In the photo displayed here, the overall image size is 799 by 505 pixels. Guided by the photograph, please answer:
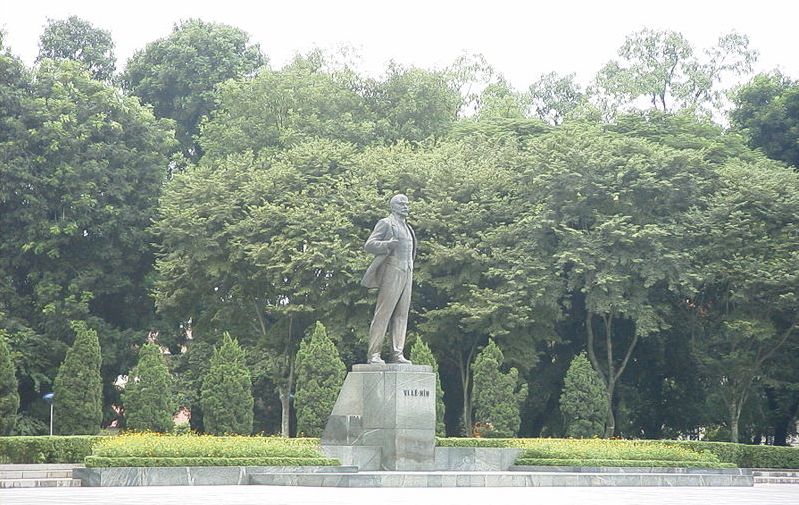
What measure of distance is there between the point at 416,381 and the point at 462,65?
142 ft

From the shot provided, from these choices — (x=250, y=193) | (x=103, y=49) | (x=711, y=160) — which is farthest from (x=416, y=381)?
(x=103, y=49)

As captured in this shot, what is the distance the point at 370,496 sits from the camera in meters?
19.6

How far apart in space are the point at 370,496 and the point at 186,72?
145 feet

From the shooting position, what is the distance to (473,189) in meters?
43.7

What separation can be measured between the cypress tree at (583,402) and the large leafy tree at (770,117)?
605 inches

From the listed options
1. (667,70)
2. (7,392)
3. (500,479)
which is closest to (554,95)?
(667,70)

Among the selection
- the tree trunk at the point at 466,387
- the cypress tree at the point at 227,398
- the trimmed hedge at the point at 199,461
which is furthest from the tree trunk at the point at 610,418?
the trimmed hedge at the point at 199,461

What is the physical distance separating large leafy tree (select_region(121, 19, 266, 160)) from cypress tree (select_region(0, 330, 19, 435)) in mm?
25589

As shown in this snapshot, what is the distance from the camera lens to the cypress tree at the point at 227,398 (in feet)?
124

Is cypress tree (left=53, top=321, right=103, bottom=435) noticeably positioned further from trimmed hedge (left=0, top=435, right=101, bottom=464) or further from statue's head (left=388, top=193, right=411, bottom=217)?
statue's head (left=388, top=193, right=411, bottom=217)

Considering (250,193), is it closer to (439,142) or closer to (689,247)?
(439,142)

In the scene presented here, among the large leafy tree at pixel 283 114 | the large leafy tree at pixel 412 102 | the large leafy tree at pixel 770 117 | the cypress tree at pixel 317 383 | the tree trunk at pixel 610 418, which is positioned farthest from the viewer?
the large leafy tree at pixel 412 102

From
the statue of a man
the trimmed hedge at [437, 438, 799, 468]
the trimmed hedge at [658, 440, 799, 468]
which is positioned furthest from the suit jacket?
the trimmed hedge at [658, 440, 799, 468]

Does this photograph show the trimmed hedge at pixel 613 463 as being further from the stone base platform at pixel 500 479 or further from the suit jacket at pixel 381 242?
the suit jacket at pixel 381 242
